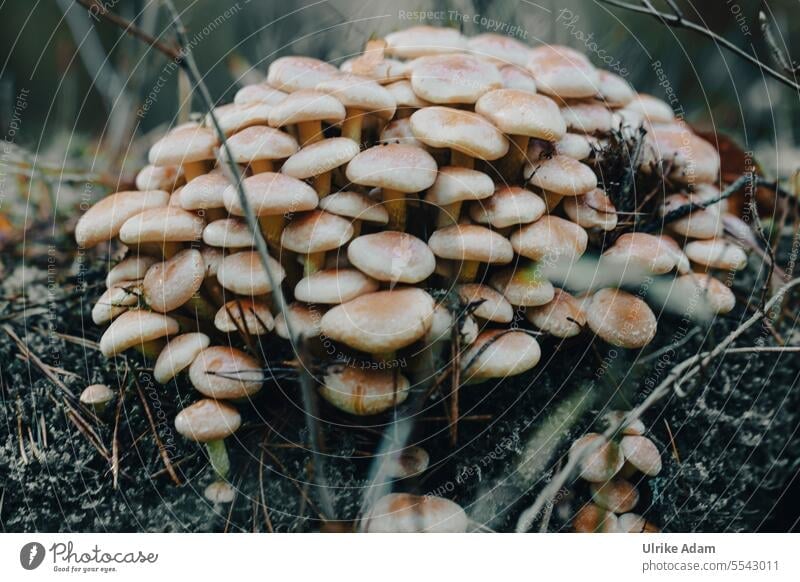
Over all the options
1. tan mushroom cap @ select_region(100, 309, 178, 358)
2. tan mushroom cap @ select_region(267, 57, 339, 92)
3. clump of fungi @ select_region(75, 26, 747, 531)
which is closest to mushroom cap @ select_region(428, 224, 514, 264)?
clump of fungi @ select_region(75, 26, 747, 531)

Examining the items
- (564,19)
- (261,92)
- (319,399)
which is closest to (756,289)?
(564,19)

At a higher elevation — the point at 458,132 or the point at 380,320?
the point at 458,132

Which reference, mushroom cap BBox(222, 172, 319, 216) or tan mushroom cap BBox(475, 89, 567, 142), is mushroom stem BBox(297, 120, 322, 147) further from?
tan mushroom cap BBox(475, 89, 567, 142)

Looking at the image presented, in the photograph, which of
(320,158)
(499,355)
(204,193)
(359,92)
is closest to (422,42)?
(359,92)

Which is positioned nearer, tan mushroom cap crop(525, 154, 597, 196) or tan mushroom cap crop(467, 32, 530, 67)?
tan mushroom cap crop(525, 154, 597, 196)

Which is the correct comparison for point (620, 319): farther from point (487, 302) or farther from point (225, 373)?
point (225, 373)

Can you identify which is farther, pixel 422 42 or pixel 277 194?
pixel 422 42

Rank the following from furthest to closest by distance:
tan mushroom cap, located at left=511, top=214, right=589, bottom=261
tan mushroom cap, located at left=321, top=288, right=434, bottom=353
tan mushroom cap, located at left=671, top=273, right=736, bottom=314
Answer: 1. tan mushroom cap, located at left=671, top=273, right=736, bottom=314
2. tan mushroom cap, located at left=511, top=214, right=589, bottom=261
3. tan mushroom cap, located at left=321, top=288, right=434, bottom=353
